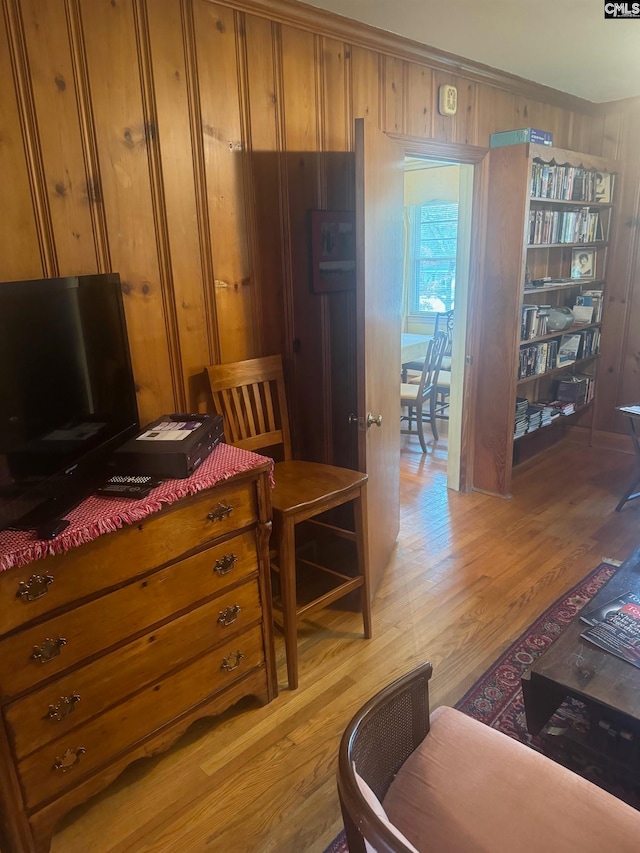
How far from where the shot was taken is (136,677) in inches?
66.3

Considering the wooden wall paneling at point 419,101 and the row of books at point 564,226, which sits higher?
the wooden wall paneling at point 419,101

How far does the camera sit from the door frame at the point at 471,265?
3055 millimetres

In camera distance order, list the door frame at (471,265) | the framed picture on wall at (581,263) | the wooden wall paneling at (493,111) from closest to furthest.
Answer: the door frame at (471,265)
the wooden wall paneling at (493,111)
the framed picture on wall at (581,263)

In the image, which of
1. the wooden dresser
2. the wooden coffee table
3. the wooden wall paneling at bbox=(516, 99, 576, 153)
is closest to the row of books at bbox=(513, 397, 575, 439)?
the wooden wall paneling at bbox=(516, 99, 576, 153)

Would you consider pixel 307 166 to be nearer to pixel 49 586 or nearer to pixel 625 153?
pixel 49 586

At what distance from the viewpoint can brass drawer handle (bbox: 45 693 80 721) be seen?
151 cm

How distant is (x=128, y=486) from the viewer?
1.67 meters

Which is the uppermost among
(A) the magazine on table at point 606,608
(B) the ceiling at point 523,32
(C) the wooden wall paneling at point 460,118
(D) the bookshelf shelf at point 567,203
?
(B) the ceiling at point 523,32

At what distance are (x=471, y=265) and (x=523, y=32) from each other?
1194 mm

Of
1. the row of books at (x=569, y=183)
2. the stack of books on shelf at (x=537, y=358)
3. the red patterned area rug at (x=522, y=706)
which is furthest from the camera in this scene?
the stack of books on shelf at (x=537, y=358)

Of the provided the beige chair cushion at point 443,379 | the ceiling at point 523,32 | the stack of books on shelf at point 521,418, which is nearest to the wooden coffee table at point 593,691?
the stack of books on shelf at point 521,418

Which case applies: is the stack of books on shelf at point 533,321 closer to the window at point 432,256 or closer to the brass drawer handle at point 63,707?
the window at point 432,256

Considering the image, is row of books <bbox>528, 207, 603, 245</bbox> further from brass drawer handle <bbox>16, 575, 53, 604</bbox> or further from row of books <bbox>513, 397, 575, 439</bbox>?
brass drawer handle <bbox>16, 575, 53, 604</bbox>

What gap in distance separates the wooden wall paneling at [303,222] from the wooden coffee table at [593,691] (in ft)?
4.78
